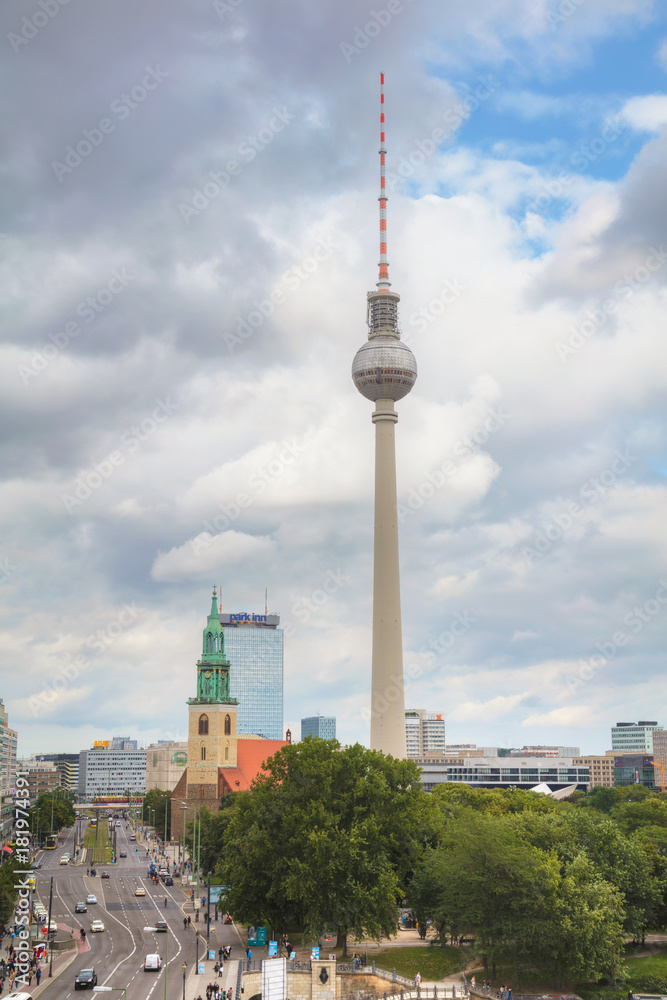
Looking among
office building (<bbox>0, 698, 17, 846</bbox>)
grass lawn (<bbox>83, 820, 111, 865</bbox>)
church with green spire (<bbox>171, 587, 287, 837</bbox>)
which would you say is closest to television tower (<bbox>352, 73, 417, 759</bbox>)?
church with green spire (<bbox>171, 587, 287, 837</bbox>)

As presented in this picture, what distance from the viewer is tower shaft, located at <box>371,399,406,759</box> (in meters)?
162

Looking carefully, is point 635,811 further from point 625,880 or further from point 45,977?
point 45,977

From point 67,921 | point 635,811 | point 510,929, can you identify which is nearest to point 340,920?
point 510,929

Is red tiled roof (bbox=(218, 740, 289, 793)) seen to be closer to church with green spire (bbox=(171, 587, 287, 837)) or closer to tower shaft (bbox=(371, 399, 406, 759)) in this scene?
church with green spire (bbox=(171, 587, 287, 837))

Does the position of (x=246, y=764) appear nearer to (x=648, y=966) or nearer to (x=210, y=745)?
(x=210, y=745)

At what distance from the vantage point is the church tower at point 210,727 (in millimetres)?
162750

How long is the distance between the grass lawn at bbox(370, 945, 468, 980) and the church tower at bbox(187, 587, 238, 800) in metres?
89.2

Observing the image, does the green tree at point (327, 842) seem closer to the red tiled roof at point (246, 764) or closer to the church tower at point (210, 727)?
the red tiled roof at point (246, 764)

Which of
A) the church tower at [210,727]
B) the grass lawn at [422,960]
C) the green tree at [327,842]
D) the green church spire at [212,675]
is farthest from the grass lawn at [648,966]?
the green church spire at [212,675]

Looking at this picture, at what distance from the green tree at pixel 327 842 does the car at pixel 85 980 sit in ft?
46.1

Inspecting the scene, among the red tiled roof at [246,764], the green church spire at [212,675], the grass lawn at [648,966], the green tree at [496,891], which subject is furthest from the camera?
the green church spire at [212,675]

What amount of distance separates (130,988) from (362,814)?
831 inches

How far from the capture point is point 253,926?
8238 centimetres

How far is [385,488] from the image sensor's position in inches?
6535
